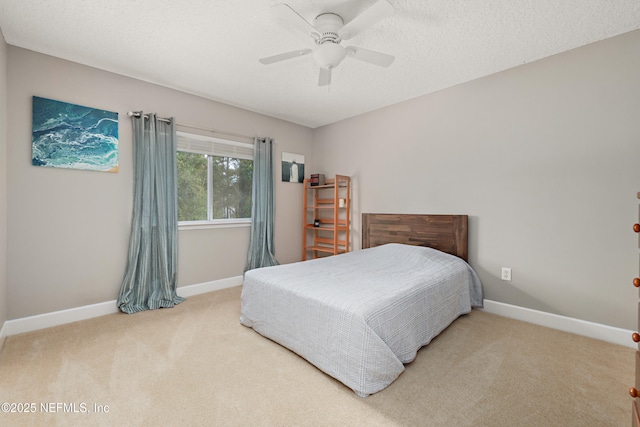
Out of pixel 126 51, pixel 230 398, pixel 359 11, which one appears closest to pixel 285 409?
pixel 230 398

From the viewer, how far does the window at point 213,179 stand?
131 inches

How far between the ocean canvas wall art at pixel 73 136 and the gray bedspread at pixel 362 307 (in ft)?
6.14

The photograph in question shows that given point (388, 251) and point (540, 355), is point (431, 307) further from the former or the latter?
point (388, 251)

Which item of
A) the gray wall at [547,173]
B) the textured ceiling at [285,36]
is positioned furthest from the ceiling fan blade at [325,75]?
the gray wall at [547,173]

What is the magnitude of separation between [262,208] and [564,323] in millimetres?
3402

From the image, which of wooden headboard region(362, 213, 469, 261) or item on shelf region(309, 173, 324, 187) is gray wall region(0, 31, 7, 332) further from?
wooden headboard region(362, 213, 469, 261)

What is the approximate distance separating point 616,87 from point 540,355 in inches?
83.6

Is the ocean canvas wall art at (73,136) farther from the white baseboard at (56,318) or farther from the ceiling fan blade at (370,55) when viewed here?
the ceiling fan blade at (370,55)

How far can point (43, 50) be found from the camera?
2363 mm

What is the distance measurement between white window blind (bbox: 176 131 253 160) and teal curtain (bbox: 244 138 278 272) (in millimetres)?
146

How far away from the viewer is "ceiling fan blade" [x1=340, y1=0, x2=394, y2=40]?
61.8 inches

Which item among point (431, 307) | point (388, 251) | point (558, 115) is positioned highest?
point (558, 115)

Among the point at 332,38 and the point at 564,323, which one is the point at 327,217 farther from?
the point at 564,323

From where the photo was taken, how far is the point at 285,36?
2.17 m
